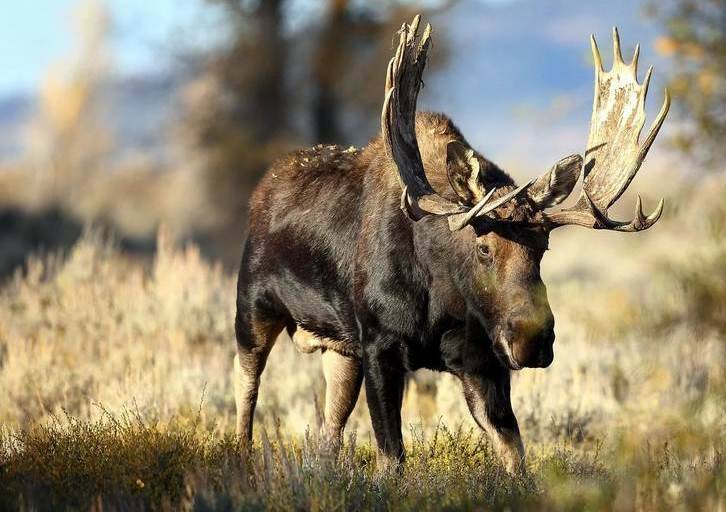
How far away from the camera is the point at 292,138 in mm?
26672

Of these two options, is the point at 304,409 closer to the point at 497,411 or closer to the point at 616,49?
the point at 497,411

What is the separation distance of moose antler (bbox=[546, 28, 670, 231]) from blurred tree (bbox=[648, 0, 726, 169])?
5.19 metres

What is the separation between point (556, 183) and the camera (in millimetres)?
6547

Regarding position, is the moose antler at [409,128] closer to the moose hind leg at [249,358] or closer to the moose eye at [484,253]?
the moose eye at [484,253]

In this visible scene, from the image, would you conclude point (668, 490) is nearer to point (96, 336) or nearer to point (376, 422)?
point (376, 422)

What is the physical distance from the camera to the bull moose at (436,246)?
6.39 m

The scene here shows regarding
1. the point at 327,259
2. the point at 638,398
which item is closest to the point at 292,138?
the point at 638,398

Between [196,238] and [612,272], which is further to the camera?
[196,238]

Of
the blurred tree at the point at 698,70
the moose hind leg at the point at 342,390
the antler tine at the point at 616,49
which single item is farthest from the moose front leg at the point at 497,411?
the blurred tree at the point at 698,70

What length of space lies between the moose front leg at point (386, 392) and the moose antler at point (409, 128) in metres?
0.79

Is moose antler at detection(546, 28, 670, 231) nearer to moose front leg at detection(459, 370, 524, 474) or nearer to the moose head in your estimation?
the moose head

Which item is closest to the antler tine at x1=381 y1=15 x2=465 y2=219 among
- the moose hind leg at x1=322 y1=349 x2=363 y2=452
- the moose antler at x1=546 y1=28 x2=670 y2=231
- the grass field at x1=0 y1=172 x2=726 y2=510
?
the moose antler at x1=546 y1=28 x2=670 y2=231

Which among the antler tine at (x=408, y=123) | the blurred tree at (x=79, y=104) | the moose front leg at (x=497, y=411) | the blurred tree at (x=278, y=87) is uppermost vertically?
the blurred tree at (x=79, y=104)

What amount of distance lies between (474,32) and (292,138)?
4503 millimetres
